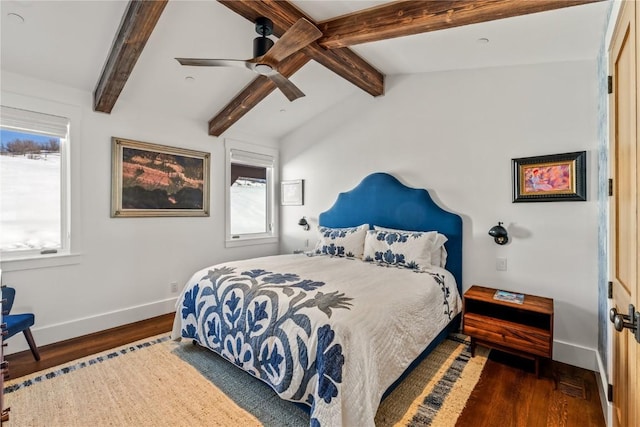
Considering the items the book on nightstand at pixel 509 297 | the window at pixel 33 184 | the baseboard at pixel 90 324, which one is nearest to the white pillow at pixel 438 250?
the book on nightstand at pixel 509 297

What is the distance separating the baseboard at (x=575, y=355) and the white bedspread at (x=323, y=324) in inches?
34.7

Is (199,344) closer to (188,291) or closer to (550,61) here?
(188,291)

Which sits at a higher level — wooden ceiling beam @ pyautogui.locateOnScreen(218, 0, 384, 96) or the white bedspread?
wooden ceiling beam @ pyautogui.locateOnScreen(218, 0, 384, 96)

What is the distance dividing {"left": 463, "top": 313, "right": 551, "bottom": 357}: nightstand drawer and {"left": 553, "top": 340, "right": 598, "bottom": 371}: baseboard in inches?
22.8

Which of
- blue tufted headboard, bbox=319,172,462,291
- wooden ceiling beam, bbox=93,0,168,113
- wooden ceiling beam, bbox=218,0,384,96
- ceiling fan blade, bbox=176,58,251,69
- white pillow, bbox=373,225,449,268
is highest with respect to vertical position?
wooden ceiling beam, bbox=218,0,384,96

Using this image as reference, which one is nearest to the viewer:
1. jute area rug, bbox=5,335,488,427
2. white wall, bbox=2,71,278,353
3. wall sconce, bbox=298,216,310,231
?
jute area rug, bbox=5,335,488,427

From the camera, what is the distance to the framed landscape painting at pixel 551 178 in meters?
2.53

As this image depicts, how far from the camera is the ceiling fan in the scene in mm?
1962

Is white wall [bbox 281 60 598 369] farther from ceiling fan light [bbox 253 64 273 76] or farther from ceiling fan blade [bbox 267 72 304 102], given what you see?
ceiling fan light [bbox 253 64 273 76]

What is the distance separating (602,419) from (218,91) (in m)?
4.37

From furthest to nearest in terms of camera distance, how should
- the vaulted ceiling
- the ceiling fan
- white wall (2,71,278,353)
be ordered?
white wall (2,71,278,353) → the vaulted ceiling → the ceiling fan

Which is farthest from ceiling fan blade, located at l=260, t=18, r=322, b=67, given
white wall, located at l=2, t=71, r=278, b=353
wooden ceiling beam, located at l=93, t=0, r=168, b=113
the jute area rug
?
the jute area rug

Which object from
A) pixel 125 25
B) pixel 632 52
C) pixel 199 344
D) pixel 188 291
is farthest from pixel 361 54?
pixel 199 344

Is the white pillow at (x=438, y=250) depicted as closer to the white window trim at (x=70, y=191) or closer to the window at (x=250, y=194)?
the window at (x=250, y=194)
